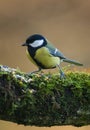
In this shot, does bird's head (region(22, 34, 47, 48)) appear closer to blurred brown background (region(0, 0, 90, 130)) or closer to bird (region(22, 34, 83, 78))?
bird (region(22, 34, 83, 78))

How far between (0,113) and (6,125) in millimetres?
3998

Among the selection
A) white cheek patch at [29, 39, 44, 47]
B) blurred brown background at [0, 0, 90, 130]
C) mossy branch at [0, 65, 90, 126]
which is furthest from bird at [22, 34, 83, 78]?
blurred brown background at [0, 0, 90, 130]

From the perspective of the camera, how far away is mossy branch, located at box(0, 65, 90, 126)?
2521 millimetres

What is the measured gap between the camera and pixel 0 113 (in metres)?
2.52

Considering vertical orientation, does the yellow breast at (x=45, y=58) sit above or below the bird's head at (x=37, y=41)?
below

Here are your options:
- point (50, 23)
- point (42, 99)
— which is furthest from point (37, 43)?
Answer: point (50, 23)

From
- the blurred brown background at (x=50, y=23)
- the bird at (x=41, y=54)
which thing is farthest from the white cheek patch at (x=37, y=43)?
the blurred brown background at (x=50, y=23)

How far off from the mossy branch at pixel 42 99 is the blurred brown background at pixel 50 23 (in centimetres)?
481

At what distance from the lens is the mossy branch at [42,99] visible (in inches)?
99.3

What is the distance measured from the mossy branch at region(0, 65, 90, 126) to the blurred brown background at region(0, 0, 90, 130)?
4806mm

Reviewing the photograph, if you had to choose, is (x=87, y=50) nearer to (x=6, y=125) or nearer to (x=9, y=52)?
(x=9, y=52)

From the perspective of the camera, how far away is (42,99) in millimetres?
2555

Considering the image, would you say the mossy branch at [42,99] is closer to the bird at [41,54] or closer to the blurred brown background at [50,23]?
the bird at [41,54]

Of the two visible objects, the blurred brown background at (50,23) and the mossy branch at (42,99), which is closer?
the mossy branch at (42,99)
